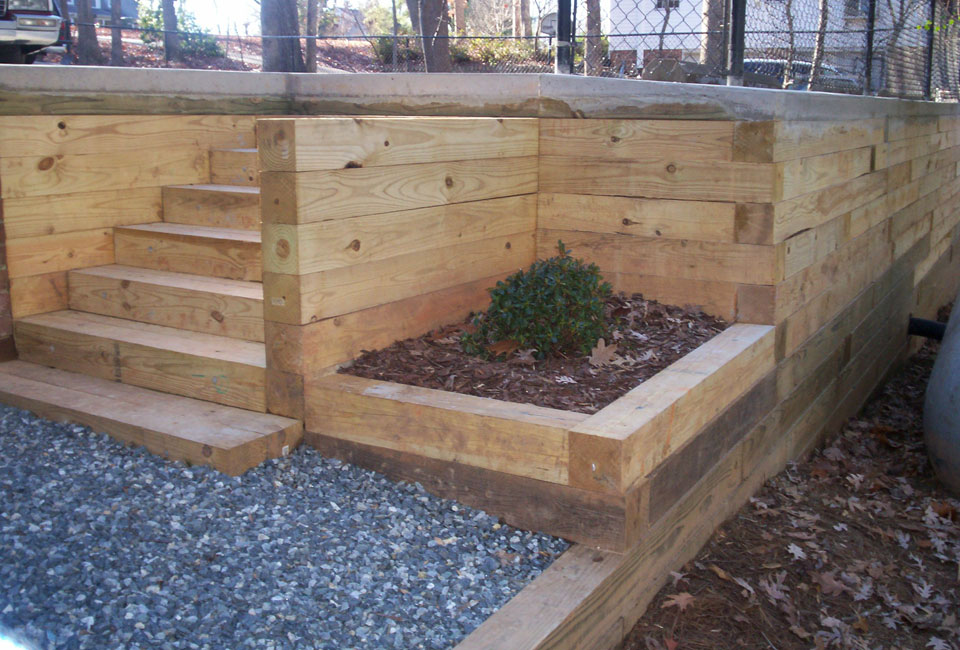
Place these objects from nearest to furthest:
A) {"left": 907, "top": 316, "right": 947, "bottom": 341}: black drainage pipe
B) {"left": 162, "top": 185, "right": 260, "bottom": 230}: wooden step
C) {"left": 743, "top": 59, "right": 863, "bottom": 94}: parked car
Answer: {"left": 162, "top": 185, "right": 260, "bottom": 230}: wooden step < {"left": 743, "top": 59, "right": 863, "bottom": 94}: parked car < {"left": 907, "top": 316, "right": 947, "bottom": 341}: black drainage pipe

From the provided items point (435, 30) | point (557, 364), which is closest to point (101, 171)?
point (557, 364)

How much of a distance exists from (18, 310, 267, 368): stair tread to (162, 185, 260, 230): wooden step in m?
0.73

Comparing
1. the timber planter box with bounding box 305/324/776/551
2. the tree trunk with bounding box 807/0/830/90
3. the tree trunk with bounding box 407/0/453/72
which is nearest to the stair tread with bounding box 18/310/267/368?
the timber planter box with bounding box 305/324/776/551

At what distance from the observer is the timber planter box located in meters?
2.79

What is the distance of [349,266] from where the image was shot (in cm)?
343

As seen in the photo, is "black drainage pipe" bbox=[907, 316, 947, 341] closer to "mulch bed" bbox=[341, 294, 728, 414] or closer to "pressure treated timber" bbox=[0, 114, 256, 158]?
"mulch bed" bbox=[341, 294, 728, 414]

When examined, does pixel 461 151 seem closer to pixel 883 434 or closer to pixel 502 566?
pixel 502 566

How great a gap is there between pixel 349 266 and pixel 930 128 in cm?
692

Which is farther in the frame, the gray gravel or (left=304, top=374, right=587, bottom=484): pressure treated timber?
(left=304, top=374, right=587, bottom=484): pressure treated timber

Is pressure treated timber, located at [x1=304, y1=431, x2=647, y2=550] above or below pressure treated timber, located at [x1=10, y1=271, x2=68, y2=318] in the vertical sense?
below

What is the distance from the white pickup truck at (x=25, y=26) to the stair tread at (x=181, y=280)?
3732 millimetres

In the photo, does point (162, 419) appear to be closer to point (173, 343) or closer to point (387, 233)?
point (173, 343)

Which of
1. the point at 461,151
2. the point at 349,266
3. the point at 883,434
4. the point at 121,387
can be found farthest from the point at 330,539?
the point at 883,434

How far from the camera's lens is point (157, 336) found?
12.7 feet
